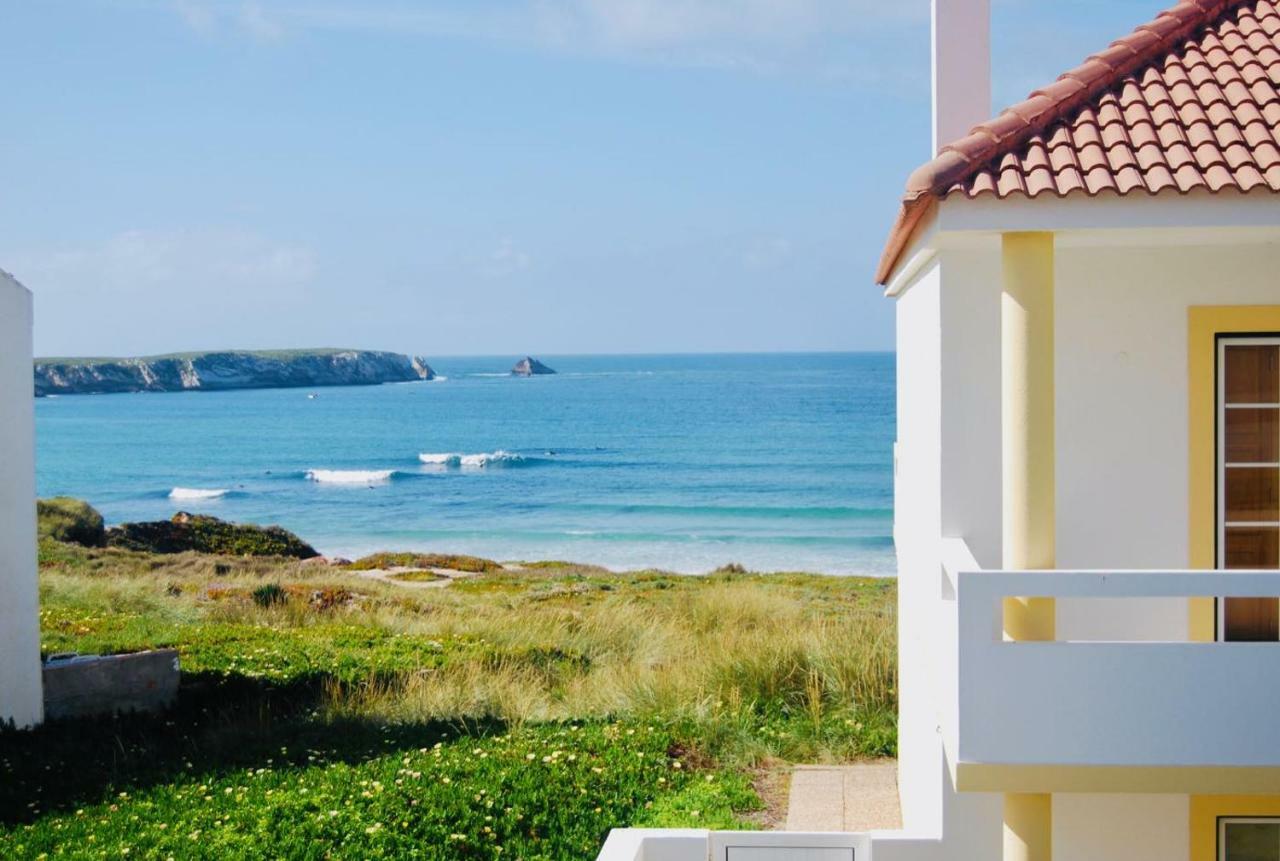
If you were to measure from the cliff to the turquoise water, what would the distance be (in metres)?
9.14

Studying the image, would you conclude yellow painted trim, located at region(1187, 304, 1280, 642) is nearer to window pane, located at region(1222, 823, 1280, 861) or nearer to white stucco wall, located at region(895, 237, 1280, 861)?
white stucco wall, located at region(895, 237, 1280, 861)

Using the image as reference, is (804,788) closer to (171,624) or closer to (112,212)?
(171,624)

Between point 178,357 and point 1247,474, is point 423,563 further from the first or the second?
point 178,357

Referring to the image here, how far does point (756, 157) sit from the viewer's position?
91.9 m

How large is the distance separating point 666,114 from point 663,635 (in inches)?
2821

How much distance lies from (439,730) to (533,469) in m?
56.8

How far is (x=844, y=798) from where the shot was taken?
9.45 m

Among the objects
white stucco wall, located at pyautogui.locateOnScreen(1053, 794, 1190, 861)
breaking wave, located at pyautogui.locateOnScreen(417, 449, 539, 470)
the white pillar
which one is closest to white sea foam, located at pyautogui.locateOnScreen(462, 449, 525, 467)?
breaking wave, located at pyautogui.locateOnScreen(417, 449, 539, 470)

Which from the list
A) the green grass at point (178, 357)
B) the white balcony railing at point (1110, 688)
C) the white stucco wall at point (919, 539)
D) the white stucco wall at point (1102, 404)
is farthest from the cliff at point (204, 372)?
Result: the white balcony railing at point (1110, 688)

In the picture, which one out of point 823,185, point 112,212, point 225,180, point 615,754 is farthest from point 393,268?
point 615,754

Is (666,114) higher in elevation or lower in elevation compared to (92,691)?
higher

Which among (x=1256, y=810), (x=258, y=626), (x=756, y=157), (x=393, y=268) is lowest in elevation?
(x=258, y=626)

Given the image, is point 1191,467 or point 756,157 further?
point 756,157

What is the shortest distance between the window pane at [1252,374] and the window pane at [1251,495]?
0.37m
